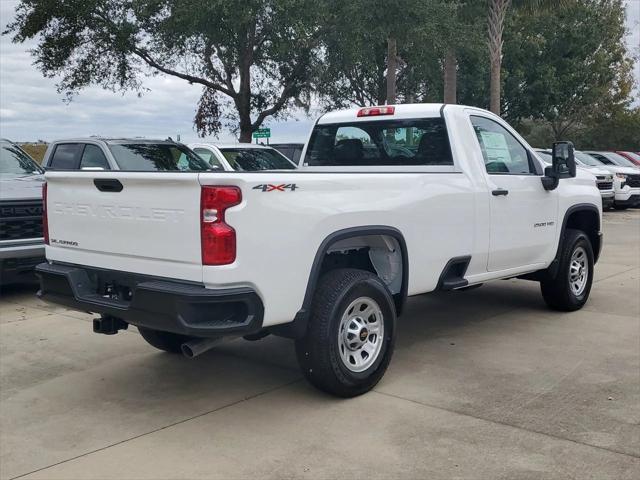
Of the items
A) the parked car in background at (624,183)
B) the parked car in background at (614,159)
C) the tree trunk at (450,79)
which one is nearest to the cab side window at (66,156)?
the tree trunk at (450,79)

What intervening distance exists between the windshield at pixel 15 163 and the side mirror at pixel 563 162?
20.8 feet

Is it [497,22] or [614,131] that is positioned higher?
[497,22]

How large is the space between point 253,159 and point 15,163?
504 cm

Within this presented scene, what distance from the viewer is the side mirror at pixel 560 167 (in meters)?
6.44

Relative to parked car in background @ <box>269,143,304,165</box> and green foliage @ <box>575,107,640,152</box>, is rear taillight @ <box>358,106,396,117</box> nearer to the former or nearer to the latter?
parked car in background @ <box>269,143,304,165</box>

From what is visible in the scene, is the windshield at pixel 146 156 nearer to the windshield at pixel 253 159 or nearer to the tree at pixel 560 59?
the windshield at pixel 253 159

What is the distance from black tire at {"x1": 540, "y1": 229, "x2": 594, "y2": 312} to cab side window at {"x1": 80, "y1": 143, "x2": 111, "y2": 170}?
6.24m

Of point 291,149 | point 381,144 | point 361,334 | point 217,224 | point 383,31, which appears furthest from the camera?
point 383,31

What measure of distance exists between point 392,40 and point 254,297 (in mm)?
17134

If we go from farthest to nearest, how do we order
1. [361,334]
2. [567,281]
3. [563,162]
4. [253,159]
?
[253,159], [567,281], [563,162], [361,334]

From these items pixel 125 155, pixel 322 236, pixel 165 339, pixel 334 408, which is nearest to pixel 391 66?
pixel 125 155

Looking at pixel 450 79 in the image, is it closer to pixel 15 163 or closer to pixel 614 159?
pixel 614 159

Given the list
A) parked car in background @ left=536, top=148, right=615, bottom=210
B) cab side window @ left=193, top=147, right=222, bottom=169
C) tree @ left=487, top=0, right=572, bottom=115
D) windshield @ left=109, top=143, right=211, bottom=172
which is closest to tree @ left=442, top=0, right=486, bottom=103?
tree @ left=487, top=0, right=572, bottom=115

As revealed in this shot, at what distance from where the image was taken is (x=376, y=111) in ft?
20.7
